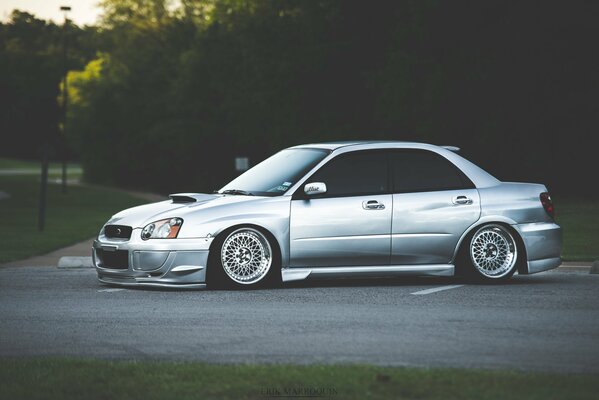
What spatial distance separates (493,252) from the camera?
1241 centimetres

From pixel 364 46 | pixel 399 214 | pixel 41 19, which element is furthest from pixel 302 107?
pixel 41 19

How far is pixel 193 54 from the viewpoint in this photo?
5969 centimetres

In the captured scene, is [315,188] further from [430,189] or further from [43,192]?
[43,192]

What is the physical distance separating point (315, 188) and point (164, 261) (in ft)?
5.59

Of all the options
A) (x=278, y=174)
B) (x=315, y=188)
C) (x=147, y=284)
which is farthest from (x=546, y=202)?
(x=147, y=284)

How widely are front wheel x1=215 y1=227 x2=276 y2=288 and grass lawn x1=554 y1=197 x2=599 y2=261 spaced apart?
18.7 feet

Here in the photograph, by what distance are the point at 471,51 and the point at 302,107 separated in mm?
9513

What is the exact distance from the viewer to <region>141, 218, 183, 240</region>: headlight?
11.3 metres

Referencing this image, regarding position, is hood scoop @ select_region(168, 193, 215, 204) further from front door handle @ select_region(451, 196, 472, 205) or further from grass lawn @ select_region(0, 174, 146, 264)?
grass lawn @ select_region(0, 174, 146, 264)

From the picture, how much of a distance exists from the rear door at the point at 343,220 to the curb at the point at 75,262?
4210mm

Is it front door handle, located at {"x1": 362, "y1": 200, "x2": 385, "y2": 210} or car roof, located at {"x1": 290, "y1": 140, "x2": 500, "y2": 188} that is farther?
car roof, located at {"x1": 290, "y1": 140, "x2": 500, "y2": 188}

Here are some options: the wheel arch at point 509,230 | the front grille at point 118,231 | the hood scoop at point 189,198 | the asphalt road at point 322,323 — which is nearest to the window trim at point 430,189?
the wheel arch at point 509,230

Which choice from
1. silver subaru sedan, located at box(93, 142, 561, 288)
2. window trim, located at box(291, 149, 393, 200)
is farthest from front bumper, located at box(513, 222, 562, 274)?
window trim, located at box(291, 149, 393, 200)

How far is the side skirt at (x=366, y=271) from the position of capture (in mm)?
11641
